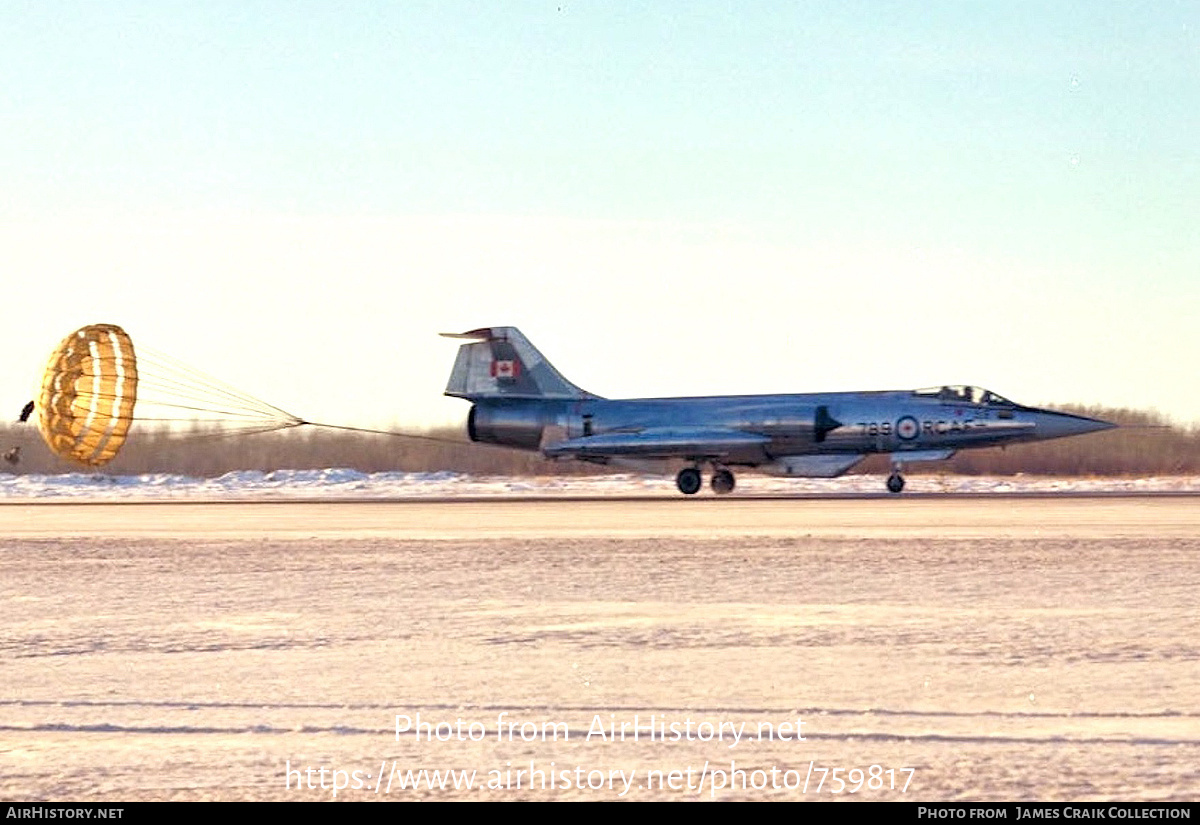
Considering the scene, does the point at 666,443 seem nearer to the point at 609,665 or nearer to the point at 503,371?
the point at 503,371

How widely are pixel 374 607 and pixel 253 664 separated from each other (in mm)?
3597

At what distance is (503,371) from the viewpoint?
45.6m

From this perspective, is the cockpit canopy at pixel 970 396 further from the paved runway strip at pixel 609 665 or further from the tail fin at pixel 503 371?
the paved runway strip at pixel 609 665

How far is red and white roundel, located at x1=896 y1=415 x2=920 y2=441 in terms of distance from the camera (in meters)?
41.0

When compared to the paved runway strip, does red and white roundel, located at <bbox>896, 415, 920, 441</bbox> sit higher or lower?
higher

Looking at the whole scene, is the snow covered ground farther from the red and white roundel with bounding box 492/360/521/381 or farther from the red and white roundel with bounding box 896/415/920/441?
the red and white roundel with bounding box 492/360/521/381

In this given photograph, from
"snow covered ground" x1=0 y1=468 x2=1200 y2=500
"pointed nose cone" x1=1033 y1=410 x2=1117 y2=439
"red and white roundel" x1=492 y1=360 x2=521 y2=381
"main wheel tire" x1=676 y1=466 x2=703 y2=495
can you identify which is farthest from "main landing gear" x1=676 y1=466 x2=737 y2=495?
"pointed nose cone" x1=1033 y1=410 x2=1117 y2=439

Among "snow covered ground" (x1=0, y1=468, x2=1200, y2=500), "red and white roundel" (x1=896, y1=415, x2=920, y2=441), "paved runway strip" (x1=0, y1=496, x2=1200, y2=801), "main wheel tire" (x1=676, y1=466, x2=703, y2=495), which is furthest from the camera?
"snow covered ground" (x1=0, y1=468, x2=1200, y2=500)

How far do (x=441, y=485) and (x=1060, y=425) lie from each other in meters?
20.5

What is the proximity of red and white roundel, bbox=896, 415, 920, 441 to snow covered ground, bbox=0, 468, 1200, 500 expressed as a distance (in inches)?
74.4

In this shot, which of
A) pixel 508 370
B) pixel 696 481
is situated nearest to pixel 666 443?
pixel 696 481

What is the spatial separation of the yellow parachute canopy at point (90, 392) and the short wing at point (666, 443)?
1722 centimetres

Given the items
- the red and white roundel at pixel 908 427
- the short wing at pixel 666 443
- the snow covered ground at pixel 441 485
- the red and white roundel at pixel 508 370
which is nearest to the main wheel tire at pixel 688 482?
the short wing at pixel 666 443
